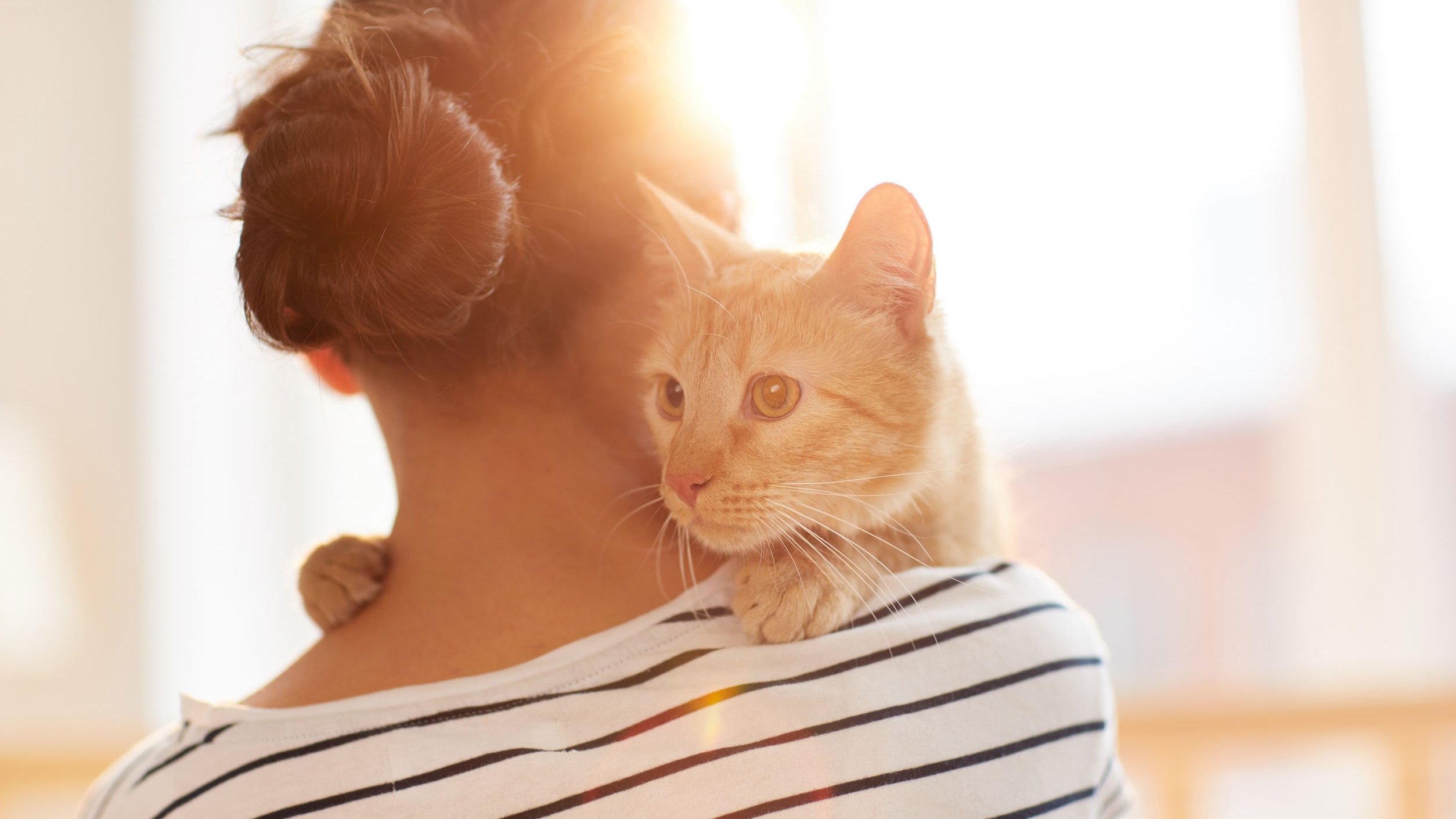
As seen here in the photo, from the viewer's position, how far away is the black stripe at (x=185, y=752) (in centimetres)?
71

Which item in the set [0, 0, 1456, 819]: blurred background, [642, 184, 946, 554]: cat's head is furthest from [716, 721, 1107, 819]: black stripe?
[0, 0, 1456, 819]: blurred background

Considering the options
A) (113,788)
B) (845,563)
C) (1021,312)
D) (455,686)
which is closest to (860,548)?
(845,563)

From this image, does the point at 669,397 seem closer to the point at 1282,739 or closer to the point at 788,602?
the point at 788,602

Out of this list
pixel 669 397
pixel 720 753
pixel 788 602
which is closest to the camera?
pixel 720 753

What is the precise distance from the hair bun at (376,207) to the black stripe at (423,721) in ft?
0.85

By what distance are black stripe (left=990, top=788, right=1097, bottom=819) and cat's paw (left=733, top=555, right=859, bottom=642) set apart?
0.55 feet

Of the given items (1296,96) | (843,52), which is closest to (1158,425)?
(1296,96)

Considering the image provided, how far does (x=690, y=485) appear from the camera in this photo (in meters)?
0.83

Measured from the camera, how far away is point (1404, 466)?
241 centimetres

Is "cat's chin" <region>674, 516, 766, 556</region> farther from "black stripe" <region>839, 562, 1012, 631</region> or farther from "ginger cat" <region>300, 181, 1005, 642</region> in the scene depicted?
"black stripe" <region>839, 562, 1012, 631</region>

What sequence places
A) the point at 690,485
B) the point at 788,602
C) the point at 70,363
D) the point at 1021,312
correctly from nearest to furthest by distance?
1. the point at 788,602
2. the point at 690,485
3. the point at 1021,312
4. the point at 70,363

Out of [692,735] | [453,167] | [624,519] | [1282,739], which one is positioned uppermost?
[453,167]

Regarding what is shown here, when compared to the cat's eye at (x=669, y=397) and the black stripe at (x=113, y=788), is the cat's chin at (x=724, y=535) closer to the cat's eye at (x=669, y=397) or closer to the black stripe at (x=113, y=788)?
the cat's eye at (x=669, y=397)

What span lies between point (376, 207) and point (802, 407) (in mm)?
367
